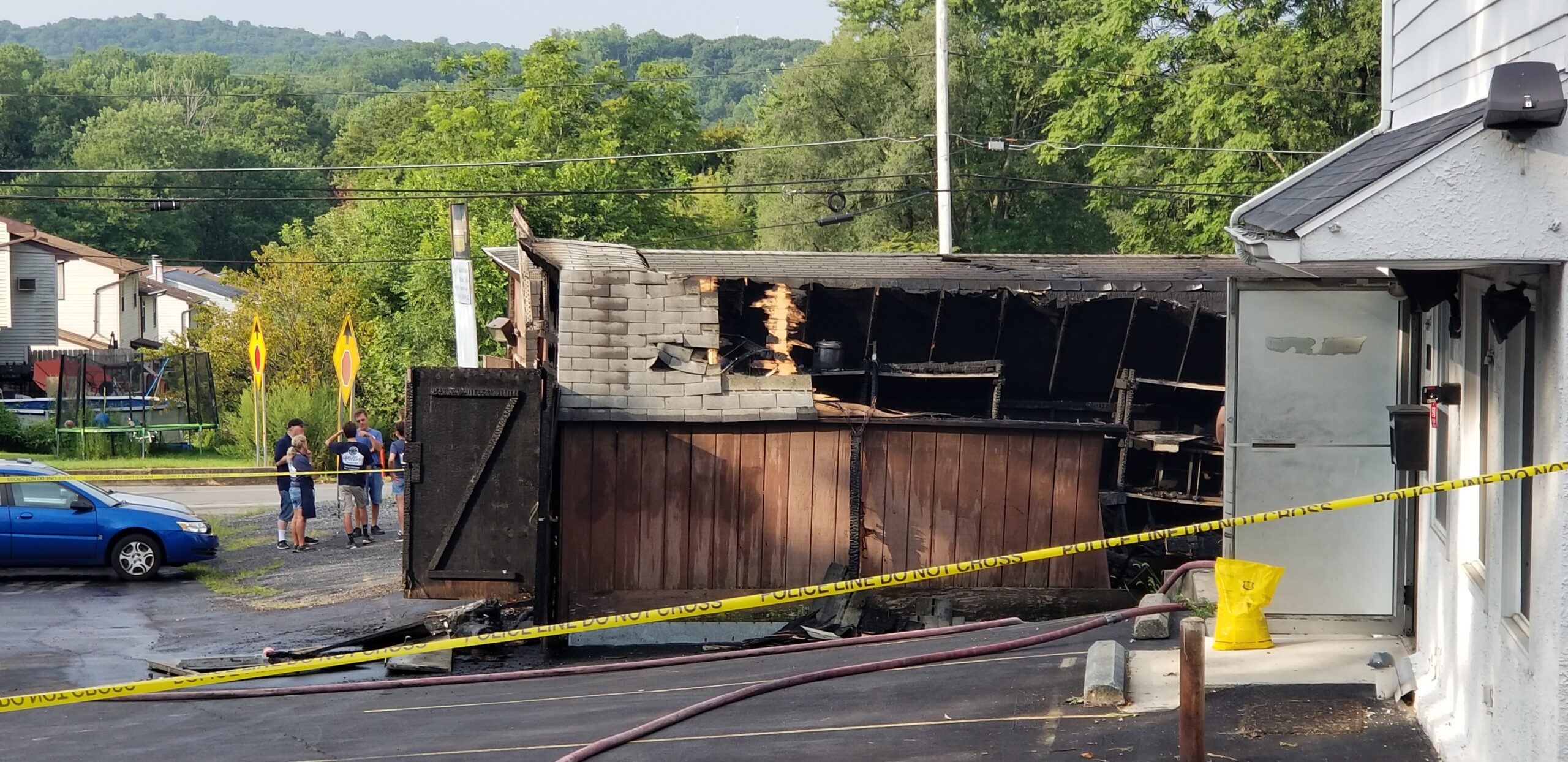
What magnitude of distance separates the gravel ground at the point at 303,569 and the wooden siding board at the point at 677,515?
3230 millimetres

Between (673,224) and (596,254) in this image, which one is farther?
(673,224)

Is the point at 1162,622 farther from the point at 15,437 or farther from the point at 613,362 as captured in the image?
the point at 15,437

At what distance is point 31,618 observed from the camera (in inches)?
547

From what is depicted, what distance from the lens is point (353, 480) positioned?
17688mm

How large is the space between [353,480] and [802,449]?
292 inches

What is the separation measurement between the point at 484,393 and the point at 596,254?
2211mm

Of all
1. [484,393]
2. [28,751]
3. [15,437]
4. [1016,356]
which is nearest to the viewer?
[28,751]

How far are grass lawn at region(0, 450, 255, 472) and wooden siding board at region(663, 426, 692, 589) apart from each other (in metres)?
17.9

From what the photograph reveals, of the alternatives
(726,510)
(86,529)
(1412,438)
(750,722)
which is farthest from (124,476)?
(1412,438)

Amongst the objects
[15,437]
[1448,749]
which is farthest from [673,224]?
[1448,749]

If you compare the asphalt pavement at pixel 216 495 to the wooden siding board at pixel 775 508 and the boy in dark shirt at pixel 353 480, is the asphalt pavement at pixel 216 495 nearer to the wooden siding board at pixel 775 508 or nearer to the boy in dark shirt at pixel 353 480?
the boy in dark shirt at pixel 353 480

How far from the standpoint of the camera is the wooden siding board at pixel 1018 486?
41.3 ft

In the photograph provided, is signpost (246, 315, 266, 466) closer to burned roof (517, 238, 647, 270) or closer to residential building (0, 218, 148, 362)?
burned roof (517, 238, 647, 270)

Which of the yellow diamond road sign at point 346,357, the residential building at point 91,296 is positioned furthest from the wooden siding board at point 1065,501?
the residential building at point 91,296
